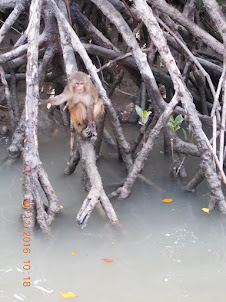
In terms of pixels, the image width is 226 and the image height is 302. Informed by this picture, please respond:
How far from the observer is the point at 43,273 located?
342 centimetres

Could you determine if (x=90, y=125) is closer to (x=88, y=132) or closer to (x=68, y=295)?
(x=88, y=132)

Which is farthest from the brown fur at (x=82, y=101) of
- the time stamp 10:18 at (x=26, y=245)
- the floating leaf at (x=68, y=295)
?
the floating leaf at (x=68, y=295)

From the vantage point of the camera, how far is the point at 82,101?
430 cm

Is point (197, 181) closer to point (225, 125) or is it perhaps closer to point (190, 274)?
point (225, 125)

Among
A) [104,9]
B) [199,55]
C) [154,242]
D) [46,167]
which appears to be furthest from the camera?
[199,55]

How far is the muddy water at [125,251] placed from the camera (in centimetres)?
324

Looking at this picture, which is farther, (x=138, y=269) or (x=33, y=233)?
(x=33, y=233)

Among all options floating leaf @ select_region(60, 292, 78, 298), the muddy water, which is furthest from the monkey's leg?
floating leaf @ select_region(60, 292, 78, 298)

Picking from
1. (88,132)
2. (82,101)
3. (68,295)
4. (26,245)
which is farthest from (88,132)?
(68,295)

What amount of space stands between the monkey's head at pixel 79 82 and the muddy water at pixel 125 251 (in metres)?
0.88

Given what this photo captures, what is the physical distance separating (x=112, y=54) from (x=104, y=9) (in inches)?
21.9

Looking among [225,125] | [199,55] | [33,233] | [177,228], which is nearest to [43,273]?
[33,233]

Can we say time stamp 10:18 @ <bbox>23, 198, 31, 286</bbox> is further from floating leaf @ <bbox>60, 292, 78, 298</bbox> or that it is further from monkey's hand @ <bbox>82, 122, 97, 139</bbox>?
monkey's hand @ <bbox>82, 122, 97, 139</bbox>

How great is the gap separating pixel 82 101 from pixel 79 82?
235 mm
